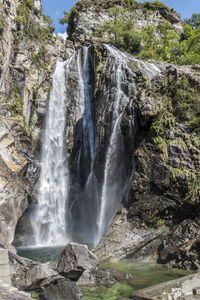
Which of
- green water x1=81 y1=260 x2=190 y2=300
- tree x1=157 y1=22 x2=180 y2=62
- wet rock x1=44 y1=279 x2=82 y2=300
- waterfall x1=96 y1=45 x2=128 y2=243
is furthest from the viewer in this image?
tree x1=157 y1=22 x2=180 y2=62

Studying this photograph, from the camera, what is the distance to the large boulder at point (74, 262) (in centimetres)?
1037

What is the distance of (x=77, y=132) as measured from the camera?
83.9ft

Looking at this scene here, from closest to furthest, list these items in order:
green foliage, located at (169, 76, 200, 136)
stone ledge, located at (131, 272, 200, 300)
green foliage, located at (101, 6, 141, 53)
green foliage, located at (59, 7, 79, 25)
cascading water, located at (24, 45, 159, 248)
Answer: stone ledge, located at (131, 272, 200, 300) < green foliage, located at (169, 76, 200, 136) < cascading water, located at (24, 45, 159, 248) < green foliage, located at (101, 6, 141, 53) < green foliage, located at (59, 7, 79, 25)

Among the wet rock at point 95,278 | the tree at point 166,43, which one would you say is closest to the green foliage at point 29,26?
the tree at point 166,43

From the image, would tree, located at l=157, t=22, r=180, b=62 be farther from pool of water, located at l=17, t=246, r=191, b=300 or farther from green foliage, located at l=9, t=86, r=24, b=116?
pool of water, located at l=17, t=246, r=191, b=300

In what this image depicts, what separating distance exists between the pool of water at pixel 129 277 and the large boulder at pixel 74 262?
38.2 inches

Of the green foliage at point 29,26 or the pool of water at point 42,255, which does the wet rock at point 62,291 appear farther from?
the green foliage at point 29,26

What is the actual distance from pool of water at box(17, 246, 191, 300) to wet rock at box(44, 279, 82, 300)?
0.31 metres

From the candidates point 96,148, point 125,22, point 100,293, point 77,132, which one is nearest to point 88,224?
point 96,148

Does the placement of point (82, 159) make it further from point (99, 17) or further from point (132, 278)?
point (99, 17)

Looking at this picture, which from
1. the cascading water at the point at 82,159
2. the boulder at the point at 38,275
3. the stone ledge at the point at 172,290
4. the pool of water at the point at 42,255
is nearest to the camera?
the stone ledge at the point at 172,290

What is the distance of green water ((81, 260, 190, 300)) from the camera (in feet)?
29.0

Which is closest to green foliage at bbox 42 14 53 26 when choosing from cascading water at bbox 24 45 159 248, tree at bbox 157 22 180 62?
cascading water at bbox 24 45 159 248

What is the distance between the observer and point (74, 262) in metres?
10.6
